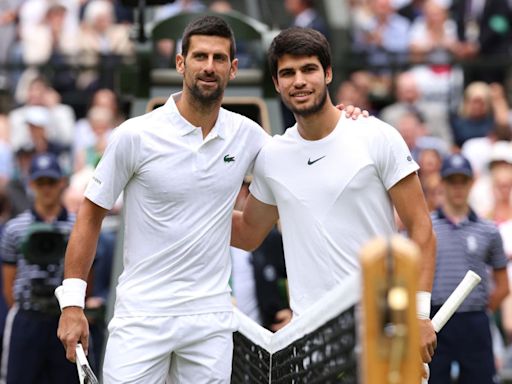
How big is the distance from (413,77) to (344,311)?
1055 cm

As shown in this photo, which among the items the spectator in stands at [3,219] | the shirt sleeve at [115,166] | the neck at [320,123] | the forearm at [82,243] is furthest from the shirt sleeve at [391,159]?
the spectator in stands at [3,219]

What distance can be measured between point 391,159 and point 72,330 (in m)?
1.64

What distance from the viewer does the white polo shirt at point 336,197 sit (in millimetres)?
7109

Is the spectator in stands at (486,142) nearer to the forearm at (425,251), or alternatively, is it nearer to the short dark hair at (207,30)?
the forearm at (425,251)

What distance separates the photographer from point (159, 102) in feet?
35.9

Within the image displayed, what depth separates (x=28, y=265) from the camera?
34.3 feet

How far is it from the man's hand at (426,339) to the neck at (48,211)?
4294 millimetres

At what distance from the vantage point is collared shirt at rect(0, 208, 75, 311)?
10.4m

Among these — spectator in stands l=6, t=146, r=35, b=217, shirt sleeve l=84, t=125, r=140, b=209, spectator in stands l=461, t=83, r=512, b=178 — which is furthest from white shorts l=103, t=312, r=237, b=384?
spectator in stands l=461, t=83, r=512, b=178

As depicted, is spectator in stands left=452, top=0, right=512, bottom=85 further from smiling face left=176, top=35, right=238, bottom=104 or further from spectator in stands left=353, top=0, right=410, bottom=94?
smiling face left=176, top=35, right=238, bottom=104

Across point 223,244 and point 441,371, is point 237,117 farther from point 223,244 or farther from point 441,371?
point 441,371

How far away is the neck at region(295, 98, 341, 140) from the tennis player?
1.31 feet

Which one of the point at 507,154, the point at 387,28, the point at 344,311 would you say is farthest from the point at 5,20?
the point at 344,311

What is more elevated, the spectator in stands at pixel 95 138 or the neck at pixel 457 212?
the neck at pixel 457 212
